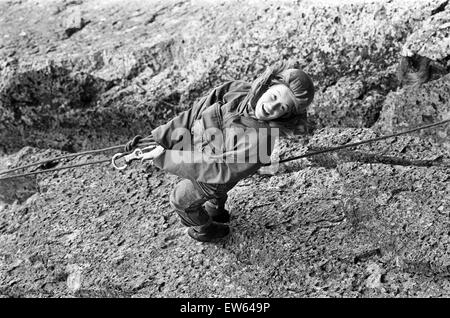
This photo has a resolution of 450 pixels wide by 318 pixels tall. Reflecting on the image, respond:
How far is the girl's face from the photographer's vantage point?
294 centimetres

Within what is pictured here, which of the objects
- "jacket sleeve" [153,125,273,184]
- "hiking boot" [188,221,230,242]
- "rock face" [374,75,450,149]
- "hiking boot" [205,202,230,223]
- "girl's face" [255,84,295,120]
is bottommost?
"hiking boot" [188,221,230,242]

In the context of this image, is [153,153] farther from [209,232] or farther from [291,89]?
[291,89]

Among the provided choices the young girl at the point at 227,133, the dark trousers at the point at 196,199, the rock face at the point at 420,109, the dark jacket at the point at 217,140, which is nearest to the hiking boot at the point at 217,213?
the dark trousers at the point at 196,199

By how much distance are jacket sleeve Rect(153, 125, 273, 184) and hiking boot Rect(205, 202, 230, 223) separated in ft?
1.64

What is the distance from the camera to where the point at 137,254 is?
359 centimetres

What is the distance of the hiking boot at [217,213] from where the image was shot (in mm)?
3570

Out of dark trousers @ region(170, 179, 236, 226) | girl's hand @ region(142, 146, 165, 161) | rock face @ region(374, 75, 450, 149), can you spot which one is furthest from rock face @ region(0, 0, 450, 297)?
girl's hand @ region(142, 146, 165, 161)

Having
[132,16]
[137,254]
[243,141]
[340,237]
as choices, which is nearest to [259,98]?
[243,141]

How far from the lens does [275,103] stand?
294 cm

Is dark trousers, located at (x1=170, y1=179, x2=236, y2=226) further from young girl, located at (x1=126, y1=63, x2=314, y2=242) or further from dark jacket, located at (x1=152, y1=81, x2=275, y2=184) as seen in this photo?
dark jacket, located at (x1=152, y1=81, x2=275, y2=184)

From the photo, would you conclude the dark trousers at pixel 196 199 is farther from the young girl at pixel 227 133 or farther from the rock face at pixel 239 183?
the rock face at pixel 239 183

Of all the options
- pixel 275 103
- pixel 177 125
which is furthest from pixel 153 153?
pixel 275 103

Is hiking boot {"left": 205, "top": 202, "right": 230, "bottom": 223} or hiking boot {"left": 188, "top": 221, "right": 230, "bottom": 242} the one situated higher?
hiking boot {"left": 205, "top": 202, "right": 230, "bottom": 223}

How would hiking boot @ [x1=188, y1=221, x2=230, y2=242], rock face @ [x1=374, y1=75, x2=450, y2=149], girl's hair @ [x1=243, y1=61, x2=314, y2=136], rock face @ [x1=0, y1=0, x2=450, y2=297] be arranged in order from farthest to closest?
rock face @ [x1=374, y1=75, x2=450, y2=149] → hiking boot @ [x1=188, y1=221, x2=230, y2=242] → rock face @ [x1=0, y1=0, x2=450, y2=297] → girl's hair @ [x1=243, y1=61, x2=314, y2=136]
